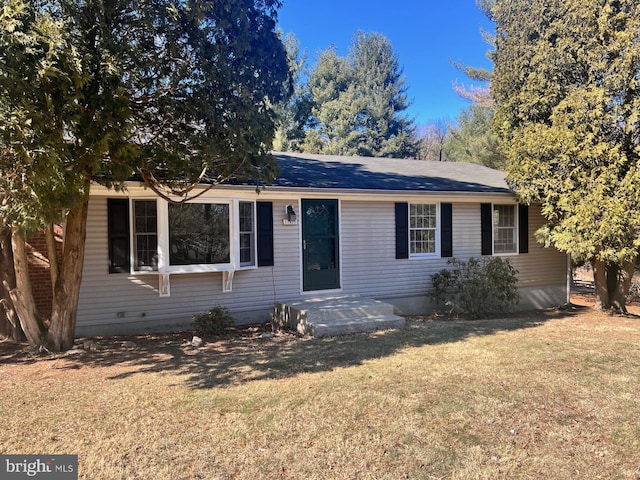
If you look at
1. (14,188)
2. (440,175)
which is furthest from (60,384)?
(440,175)

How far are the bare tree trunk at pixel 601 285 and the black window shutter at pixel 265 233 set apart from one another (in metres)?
7.34

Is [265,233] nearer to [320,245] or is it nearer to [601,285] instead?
[320,245]

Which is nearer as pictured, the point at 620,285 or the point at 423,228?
the point at 620,285

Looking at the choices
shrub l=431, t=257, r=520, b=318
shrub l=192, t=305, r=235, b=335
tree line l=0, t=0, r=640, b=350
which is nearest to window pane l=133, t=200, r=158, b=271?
tree line l=0, t=0, r=640, b=350

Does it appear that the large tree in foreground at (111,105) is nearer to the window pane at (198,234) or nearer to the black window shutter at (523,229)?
→ the window pane at (198,234)

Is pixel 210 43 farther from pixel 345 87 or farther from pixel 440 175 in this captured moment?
pixel 345 87

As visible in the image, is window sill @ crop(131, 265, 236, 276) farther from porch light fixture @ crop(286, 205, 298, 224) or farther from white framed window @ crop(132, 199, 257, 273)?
porch light fixture @ crop(286, 205, 298, 224)

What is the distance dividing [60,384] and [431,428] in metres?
3.90

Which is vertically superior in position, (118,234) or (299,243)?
(118,234)

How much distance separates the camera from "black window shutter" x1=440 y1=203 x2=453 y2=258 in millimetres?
10422

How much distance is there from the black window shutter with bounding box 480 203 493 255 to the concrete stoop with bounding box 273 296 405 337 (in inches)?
159

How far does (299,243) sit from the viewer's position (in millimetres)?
9055

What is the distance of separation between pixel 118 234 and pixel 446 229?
6957 millimetres

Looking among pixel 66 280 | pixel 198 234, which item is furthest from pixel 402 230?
pixel 66 280
